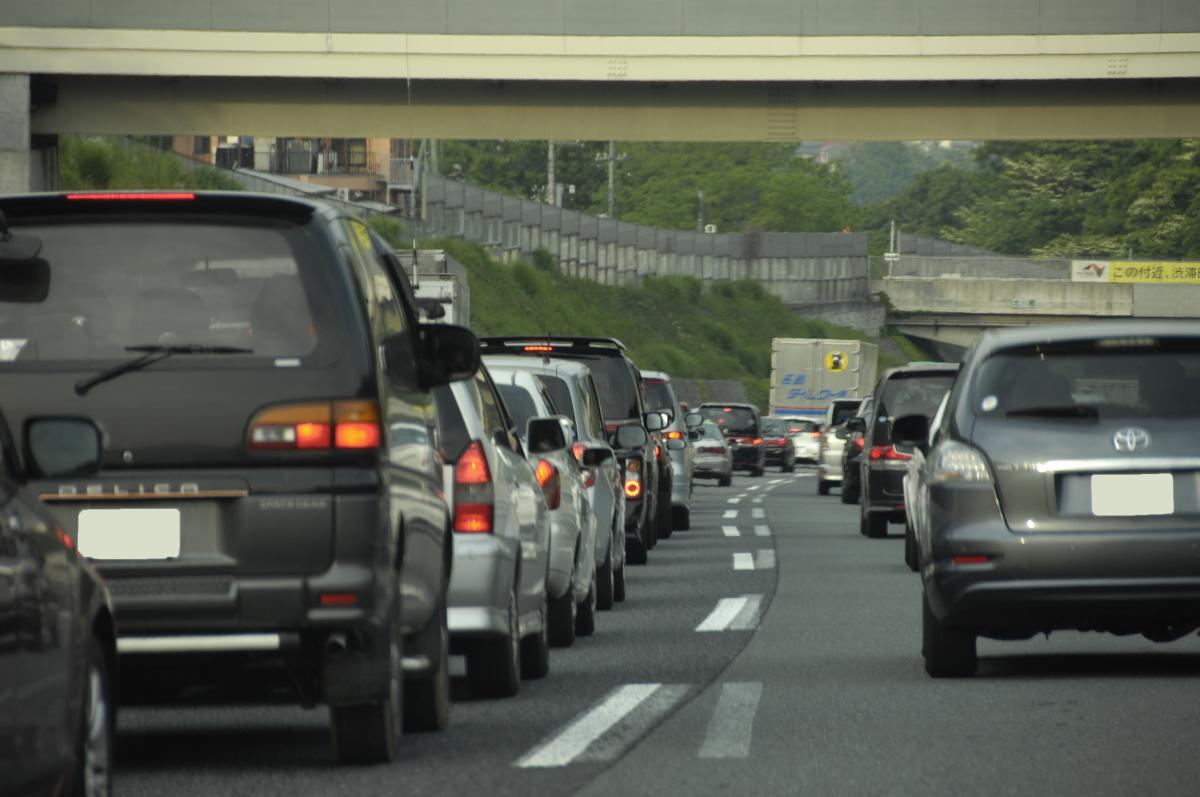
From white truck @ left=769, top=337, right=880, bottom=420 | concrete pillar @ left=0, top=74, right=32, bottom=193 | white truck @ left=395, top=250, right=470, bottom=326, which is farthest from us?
white truck @ left=769, top=337, right=880, bottom=420

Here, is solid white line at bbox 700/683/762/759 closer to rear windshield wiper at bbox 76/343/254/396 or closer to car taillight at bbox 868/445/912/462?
rear windshield wiper at bbox 76/343/254/396

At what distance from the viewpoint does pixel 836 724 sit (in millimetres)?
9648

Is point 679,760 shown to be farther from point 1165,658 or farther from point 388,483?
point 1165,658

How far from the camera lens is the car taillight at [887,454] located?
82.6ft

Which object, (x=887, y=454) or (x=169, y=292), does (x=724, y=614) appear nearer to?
(x=169, y=292)

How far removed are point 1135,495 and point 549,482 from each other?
126 inches

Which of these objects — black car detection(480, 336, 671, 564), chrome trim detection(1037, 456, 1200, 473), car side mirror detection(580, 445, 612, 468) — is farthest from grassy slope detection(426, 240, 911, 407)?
chrome trim detection(1037, 456, 1200, 473)

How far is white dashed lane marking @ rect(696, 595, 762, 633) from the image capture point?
1458 cm

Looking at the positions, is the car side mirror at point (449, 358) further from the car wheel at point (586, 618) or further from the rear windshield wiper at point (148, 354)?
the car wheel at point (586, 618)

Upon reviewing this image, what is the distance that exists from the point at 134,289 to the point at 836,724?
332cm

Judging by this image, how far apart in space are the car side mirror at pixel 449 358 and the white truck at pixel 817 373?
56.5 m

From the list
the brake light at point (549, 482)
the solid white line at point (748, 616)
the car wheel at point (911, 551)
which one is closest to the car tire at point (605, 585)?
the solid white line at point (748, 616)

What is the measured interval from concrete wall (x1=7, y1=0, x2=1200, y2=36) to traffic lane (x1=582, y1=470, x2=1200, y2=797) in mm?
23086

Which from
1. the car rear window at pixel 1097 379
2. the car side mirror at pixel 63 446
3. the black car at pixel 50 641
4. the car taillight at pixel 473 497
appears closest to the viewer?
the black car at pixel 50 641
